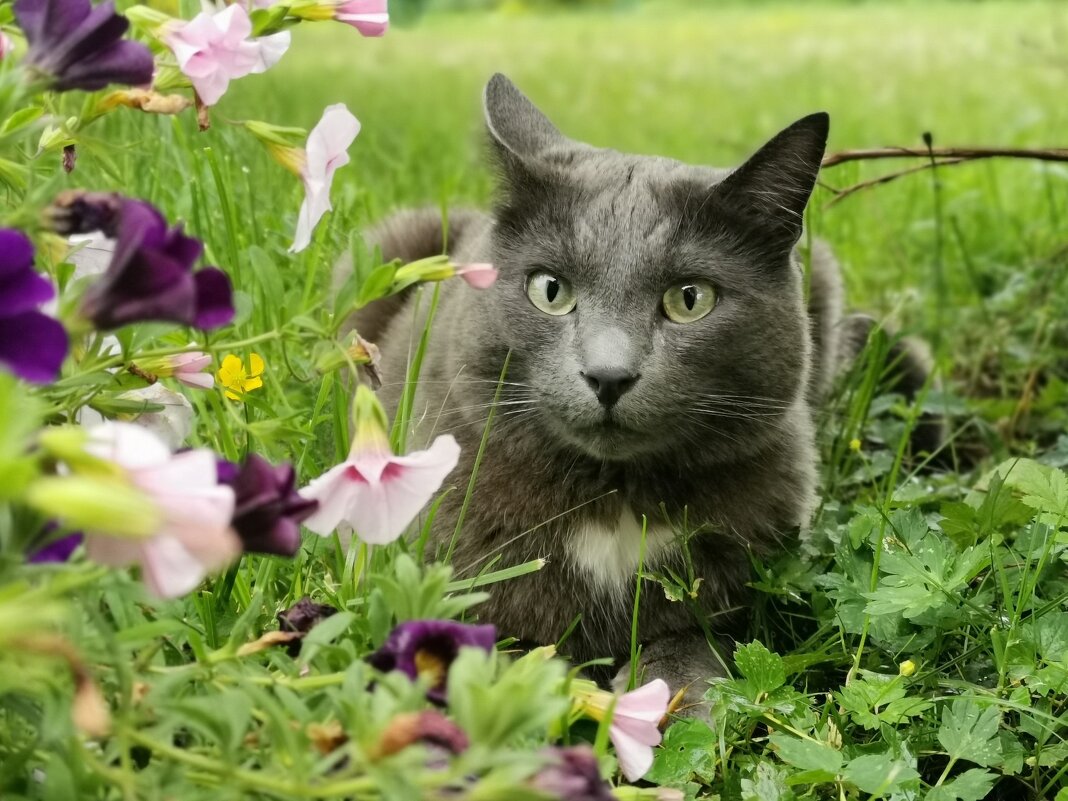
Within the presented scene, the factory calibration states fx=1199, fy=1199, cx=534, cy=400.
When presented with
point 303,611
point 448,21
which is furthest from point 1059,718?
point 448,21

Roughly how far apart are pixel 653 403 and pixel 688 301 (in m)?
0.20

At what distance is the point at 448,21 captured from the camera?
11.1 meters

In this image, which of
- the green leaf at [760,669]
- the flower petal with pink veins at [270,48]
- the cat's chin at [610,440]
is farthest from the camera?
the cat's chin at [610,440]

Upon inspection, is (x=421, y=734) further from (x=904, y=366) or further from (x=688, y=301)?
(x=904, y=366)

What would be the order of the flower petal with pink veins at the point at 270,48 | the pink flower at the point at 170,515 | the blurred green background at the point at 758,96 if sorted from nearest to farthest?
1. the pink flower at the point at 170,515
2. the flower petal with pink veins at the point at 270,48
3. the blurred green background at the point at 758,96

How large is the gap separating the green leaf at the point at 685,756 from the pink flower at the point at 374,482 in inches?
20.2

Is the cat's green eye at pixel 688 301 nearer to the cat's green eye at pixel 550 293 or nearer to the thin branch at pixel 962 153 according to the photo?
the cat's green eye at pixel 550 293

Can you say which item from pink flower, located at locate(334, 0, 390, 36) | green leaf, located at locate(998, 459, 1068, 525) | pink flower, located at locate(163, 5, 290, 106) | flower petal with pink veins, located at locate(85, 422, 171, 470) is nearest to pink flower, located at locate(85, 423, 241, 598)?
flower petal with pink veins, located at locate(85, 422, 171, 470)

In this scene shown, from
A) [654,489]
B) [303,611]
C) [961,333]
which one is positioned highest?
[303,611]

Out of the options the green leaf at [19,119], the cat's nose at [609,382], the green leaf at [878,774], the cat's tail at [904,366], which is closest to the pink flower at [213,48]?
the green leaf at [19,119]

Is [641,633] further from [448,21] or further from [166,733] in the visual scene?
[448,21]

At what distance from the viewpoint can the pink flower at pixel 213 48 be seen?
112cm

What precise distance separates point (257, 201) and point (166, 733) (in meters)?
1.95

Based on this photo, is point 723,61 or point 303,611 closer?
point 303,611
